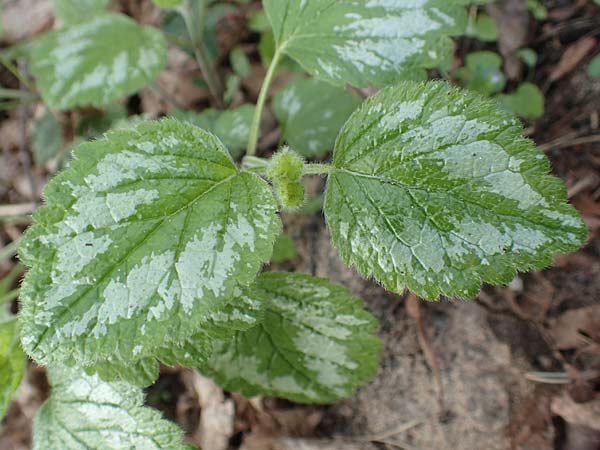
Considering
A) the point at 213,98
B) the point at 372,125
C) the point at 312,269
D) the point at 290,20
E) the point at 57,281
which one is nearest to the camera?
the point at 57,281

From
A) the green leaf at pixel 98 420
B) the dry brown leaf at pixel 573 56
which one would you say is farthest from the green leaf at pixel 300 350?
the dry brown leaf at pixel 573 56

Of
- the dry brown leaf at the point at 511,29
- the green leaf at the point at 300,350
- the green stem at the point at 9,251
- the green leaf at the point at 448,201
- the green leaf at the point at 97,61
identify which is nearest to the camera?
the green leaf at the point at 448,201

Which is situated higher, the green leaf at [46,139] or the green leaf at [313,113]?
the green leaf at [313,113]

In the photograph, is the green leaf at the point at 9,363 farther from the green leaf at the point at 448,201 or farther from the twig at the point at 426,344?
the twig at the point at 426,344

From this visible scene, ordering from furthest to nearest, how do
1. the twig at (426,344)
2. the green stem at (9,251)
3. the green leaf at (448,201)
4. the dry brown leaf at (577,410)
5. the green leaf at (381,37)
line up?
1. the green stem at (9,251)
2. the twig at (426,344)
3. the dry brown leaf at (577,410)
4. the green leaf at (381,37)
5. the green leaf at (448,201)

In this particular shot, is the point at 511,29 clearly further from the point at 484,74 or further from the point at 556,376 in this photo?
the point at 556,376

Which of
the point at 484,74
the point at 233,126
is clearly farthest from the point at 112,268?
the point at 484,74

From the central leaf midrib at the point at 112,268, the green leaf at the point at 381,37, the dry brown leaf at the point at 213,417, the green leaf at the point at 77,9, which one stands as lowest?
the dry brown leaf at the point at 213,417

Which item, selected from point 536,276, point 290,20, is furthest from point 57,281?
point 536,276

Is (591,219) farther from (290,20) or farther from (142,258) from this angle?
→ (142,258)
